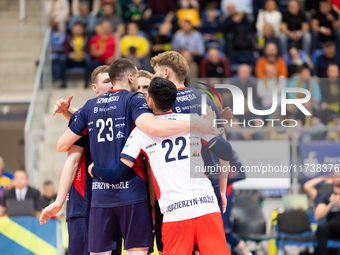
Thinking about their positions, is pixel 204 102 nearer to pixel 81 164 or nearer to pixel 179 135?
pixel 179 135

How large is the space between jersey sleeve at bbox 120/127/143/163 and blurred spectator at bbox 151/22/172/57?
918 centimetres

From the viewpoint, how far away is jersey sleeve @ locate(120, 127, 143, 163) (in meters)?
4.91

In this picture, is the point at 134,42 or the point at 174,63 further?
the point at 134,42

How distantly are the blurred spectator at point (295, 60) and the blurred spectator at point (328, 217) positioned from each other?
5340 millimetres

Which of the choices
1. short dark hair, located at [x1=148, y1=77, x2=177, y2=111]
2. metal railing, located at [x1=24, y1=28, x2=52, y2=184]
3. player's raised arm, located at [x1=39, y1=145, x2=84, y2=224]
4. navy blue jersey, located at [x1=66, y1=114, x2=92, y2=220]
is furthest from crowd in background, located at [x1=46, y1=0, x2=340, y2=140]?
short dark hair, located at [x1=148, y1=77, x2=177, y2=111]

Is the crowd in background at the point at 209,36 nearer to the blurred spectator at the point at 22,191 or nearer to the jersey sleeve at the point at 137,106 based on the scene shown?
the blurred spectator at the point at 22,191

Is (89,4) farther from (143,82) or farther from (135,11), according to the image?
(143,82)

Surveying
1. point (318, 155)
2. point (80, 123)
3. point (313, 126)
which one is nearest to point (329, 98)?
point (313, 126)

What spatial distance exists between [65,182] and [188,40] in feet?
30.2

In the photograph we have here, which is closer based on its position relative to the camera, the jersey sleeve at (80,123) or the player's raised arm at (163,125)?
the player's raised arm at (163,125)

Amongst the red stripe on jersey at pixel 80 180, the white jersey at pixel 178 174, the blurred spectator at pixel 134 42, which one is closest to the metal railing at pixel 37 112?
the blurred spectator at pixel 134 42

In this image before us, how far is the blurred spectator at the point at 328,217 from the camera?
875cm

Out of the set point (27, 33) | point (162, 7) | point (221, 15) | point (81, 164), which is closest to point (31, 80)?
point (27, 33)

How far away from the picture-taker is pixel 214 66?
43.8ft
